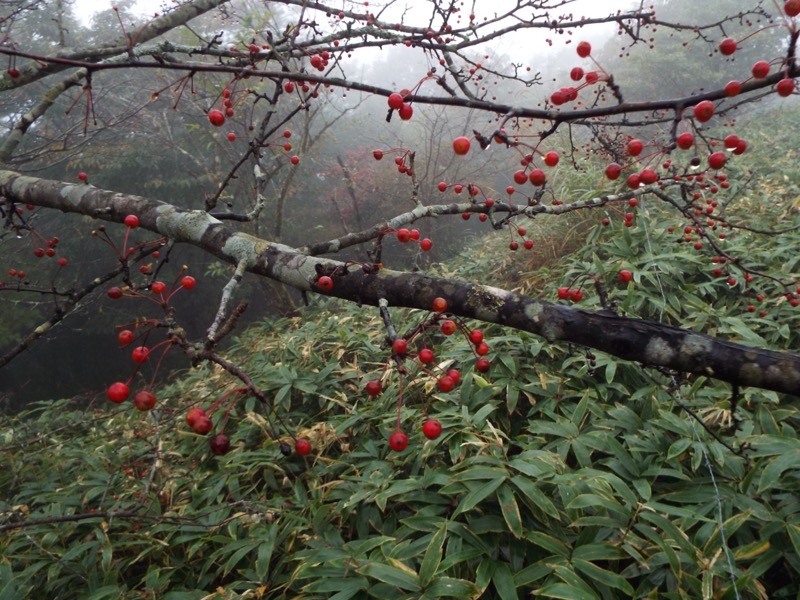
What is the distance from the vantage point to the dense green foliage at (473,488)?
1.65 meters

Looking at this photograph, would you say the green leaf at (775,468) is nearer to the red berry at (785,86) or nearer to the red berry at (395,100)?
the red berry at (785,86)

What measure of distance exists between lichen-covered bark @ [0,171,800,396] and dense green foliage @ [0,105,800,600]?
17 cm

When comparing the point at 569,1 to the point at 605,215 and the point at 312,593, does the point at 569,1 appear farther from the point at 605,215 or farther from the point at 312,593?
the point at 312,593

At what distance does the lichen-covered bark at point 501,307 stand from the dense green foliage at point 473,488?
0.57ft

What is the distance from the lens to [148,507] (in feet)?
8.54

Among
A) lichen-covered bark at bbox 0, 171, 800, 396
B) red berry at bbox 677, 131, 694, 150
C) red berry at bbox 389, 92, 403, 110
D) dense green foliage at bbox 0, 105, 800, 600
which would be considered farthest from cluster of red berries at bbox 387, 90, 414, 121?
dense green foliage at bbox 0, 105, 800, 600

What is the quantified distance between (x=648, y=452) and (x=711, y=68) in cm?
1595

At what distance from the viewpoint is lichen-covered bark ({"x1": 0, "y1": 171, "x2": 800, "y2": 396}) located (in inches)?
44.7

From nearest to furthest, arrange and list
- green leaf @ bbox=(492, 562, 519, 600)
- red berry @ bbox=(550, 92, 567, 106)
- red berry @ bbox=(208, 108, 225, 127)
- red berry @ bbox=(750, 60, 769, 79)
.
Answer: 1. red berry @ bbox=(750, 60, 769, 79)
2. red berry @ bbox=(550, 92, 567, 106)
3. red berry @ bbox=(208, 108, 225, 127)
4. green leaf @ bbox=(492, 562, 519, 600)

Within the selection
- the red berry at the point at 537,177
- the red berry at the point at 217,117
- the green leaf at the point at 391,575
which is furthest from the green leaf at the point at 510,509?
the red berry at the point at 217,117

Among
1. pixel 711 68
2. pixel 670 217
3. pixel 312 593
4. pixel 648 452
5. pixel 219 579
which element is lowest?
pixel 219 579

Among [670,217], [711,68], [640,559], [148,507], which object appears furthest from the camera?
[711,68]

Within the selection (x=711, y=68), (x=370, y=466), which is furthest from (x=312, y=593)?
(x=711, y=68)

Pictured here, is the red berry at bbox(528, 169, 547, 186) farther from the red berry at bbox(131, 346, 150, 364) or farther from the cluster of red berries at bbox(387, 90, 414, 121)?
the red berry at bbox(131, 346, 150, 364)
